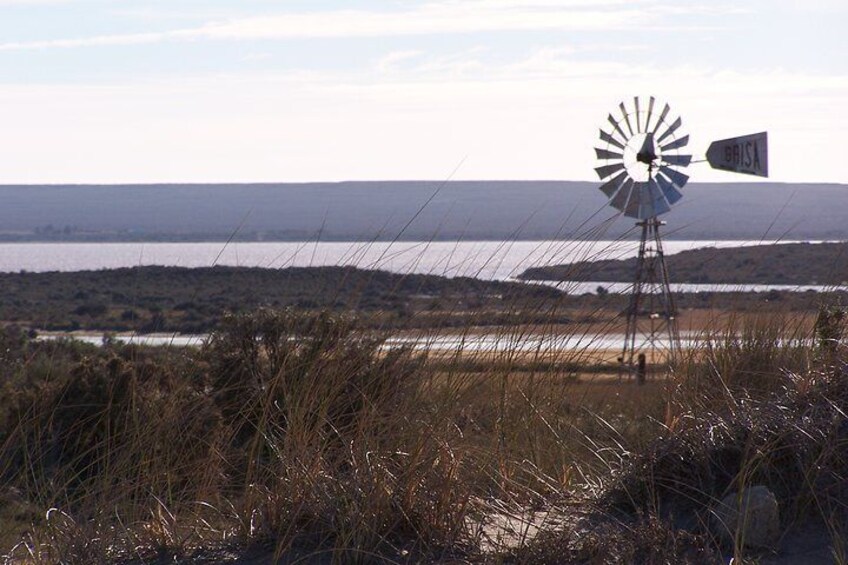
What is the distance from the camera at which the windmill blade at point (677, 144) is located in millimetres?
18203

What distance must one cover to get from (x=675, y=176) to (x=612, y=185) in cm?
A: 138

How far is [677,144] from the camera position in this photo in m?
18.2

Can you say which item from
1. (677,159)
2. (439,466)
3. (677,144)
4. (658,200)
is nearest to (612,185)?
(658,200)

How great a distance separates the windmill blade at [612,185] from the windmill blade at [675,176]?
38.3 inches

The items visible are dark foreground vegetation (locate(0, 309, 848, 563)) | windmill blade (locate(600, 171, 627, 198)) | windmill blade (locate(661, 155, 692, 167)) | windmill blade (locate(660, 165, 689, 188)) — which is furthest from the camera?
windmill blade (locate(661, 155, 692, 167))

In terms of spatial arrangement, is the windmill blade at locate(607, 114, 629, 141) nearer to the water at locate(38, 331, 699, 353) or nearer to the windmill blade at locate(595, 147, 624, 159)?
the windmill blade at locate(595, 147, 624, 159)

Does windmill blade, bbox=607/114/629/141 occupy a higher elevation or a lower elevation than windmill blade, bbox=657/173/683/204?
higher

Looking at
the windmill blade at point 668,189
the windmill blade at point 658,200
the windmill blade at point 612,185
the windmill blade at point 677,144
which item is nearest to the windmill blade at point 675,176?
the windmill blade at point 668,189

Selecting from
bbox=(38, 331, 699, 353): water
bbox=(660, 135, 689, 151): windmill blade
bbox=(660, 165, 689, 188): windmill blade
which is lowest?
bbox=(38, 331, 699, 353): water

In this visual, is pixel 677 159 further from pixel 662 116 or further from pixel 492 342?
pixel 492 342

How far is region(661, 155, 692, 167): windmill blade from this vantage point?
700 inches

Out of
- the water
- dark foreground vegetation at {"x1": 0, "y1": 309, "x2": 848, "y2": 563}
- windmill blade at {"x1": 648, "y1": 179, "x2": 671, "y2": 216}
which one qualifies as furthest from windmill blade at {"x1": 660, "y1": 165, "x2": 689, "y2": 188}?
the water

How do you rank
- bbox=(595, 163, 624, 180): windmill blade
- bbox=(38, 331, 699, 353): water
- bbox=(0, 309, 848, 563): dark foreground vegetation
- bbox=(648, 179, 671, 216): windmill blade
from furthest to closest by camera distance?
bbox=(595, 163, 624, 180): windmill blade, bbox=(648, 179, 671, 216): windmill blade, bbox=(38, 331, 699, 353): water, bbox=(0, 309, 848, 563): dark foreground vegetation

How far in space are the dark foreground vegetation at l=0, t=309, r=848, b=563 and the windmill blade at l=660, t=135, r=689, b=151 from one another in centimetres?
1265
